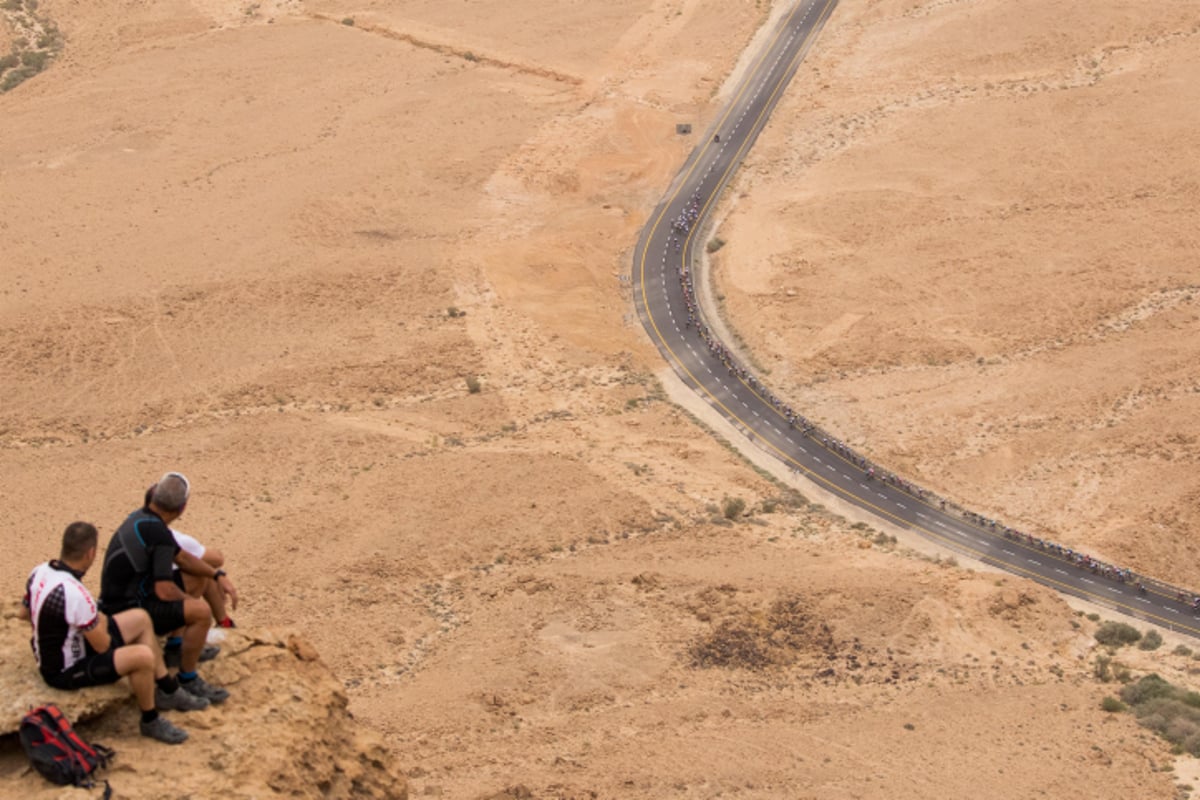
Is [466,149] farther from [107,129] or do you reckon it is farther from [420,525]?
[420,525]

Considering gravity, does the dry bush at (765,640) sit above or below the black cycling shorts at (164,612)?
below

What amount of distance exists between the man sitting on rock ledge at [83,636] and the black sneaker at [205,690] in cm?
81

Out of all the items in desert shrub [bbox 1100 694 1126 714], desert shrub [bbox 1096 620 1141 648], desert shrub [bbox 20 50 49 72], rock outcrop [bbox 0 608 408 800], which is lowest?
desert shrub [bbox 1096 620 1141 648]

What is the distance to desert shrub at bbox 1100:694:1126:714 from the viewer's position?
33219 mm

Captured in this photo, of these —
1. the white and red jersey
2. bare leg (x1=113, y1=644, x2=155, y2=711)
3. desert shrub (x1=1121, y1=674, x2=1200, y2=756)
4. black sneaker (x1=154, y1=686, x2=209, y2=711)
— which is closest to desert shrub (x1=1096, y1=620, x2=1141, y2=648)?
desert shrub (x1=1121, y1=674, x2=1200, y2=756)

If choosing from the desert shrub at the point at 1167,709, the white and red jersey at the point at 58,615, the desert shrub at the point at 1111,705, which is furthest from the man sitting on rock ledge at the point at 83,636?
the desert shrub at the point at 1111,705

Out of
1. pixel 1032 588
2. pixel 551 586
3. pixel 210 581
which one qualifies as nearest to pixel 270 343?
pixel 551 586

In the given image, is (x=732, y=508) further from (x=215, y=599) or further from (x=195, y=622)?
(x=195, y=622)

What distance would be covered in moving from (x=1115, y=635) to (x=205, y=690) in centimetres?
3118

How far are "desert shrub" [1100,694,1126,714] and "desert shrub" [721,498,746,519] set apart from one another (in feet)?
54.9

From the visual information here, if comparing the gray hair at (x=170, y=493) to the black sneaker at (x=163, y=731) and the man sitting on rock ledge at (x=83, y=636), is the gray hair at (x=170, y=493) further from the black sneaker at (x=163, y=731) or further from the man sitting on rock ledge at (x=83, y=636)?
the black sneaker at (x=163, y=731)

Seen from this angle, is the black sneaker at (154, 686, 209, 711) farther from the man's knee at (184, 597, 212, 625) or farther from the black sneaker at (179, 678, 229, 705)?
the man's knee at (184, 597, 212, 625)

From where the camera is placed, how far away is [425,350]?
62.8 m

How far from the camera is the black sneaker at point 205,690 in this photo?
1590 cm
